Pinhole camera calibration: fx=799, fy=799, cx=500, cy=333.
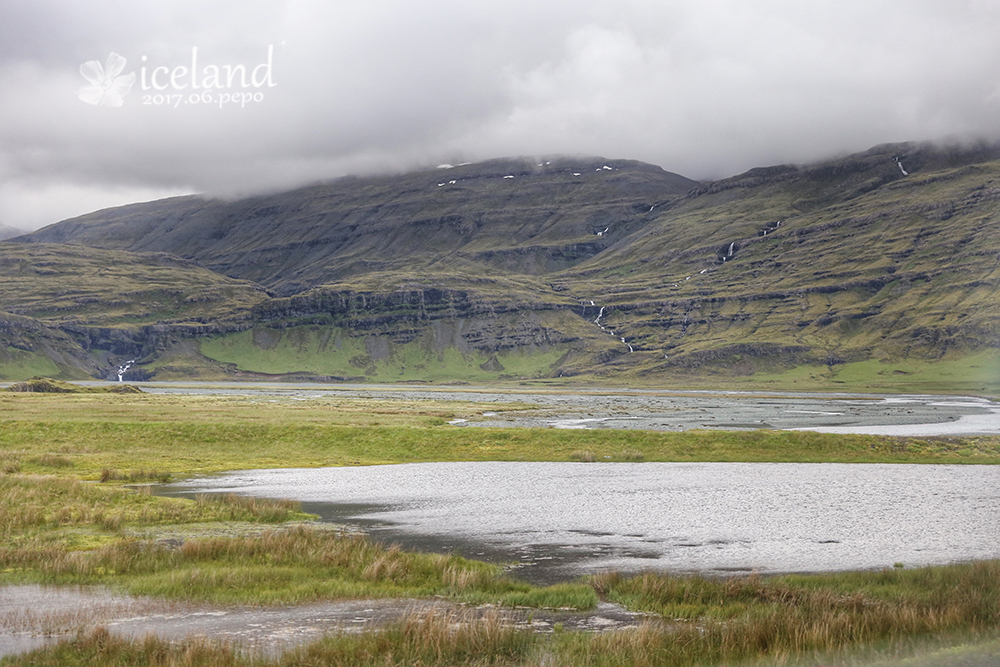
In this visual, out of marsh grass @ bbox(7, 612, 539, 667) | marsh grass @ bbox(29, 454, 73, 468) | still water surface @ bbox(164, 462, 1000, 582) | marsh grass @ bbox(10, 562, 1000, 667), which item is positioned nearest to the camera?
marsh grass @ bbox(7, 612, 539, 667)

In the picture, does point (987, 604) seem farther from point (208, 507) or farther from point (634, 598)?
point (208, 507)

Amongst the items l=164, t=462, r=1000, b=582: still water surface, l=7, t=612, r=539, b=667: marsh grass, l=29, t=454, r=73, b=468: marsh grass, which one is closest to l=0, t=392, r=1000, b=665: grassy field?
l=7, t=612, r=539, b=667: marsh grass

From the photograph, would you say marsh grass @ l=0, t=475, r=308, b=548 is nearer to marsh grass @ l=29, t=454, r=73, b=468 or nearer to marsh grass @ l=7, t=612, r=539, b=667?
marsh grass @ l=29, t=454, r=73, b=468

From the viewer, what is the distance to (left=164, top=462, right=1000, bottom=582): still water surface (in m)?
32.1

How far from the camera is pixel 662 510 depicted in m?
44.0

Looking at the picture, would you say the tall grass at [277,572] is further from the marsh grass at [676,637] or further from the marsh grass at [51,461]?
the marsh grass at [51,461]

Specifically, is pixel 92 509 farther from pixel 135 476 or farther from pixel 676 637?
pixel 676 637

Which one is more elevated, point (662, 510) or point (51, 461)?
point (51, 461)

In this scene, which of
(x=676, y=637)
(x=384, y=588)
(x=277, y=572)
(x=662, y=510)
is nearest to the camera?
(x=676, y=637)

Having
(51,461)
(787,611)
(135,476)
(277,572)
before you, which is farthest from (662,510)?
(51,461)

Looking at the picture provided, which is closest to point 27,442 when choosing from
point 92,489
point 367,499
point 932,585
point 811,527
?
point 92,489

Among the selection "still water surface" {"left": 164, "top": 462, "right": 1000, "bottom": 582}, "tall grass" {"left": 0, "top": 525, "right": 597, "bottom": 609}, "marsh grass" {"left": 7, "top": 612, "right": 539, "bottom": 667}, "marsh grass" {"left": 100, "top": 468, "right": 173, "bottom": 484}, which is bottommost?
"still water surface" {"left": 164, "top": 462, "right": 1000, "bottom": 582}

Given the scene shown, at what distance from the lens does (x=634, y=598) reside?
80.3ft

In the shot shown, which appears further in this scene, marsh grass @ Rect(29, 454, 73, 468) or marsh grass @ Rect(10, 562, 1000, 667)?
marsh grass @ Rect(29, 454, 73, 468)
